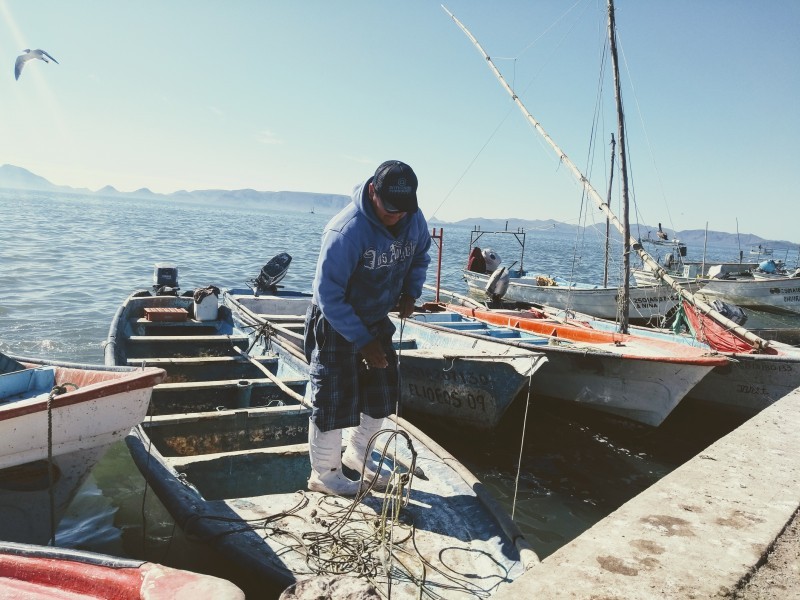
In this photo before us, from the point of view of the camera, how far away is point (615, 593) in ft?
6.06

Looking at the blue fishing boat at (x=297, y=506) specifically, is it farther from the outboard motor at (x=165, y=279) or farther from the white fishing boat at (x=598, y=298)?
the white fishing boat at (x=598, y=298)

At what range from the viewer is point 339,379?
3652 mm

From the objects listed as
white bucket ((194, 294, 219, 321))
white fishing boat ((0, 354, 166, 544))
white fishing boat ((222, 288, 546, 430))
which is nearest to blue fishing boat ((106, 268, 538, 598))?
white fishing boat ((0, 354, 166, 544))

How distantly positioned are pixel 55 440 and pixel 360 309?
2.36 meters

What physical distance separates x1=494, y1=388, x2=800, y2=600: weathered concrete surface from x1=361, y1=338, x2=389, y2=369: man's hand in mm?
1584

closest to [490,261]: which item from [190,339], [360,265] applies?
[190,339]

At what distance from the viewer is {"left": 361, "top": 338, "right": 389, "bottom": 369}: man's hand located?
345cm

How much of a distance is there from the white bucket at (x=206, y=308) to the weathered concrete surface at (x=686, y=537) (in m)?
8.43

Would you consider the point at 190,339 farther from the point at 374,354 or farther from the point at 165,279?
the point at 374,354

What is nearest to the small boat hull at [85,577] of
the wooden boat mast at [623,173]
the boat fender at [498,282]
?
the wooden boat mast at [623,173]

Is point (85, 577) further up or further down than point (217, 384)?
further up

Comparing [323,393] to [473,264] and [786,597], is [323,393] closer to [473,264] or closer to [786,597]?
[786,597]

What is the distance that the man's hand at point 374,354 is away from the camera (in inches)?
136

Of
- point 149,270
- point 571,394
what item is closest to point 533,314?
point 571,394
